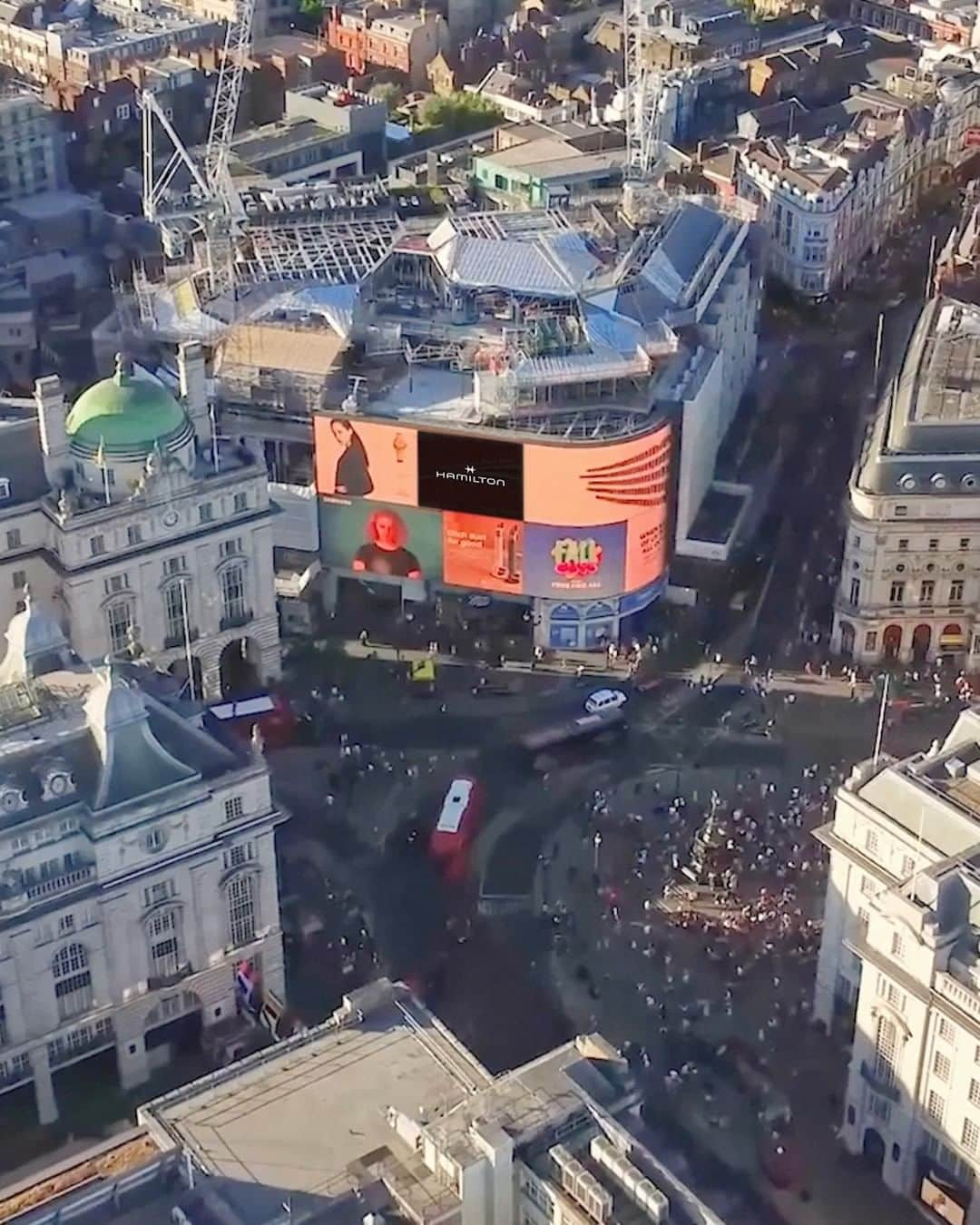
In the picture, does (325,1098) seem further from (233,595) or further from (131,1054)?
(233,595)

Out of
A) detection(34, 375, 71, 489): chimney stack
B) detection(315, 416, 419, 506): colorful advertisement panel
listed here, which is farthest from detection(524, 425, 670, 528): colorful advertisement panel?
detection(34, 375, 71, 489): chimney stack

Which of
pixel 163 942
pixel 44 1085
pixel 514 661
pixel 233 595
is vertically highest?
pixel 233 595

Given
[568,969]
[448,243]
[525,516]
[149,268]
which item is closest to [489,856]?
[568,969]

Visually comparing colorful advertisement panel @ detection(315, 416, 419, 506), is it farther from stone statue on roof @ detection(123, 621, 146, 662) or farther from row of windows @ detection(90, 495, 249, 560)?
stone statue on roof @ detection(123, 621, 146, 662)

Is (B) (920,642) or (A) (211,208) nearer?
(B) (920,642)

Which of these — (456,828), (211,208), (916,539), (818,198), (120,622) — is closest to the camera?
(456,828)

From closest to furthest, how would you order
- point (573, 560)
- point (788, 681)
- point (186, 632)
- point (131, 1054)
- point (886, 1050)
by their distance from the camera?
point (886, 1050) < point (131, 1054) < point (186, 632) < point (788, 681) < point (573, 560)

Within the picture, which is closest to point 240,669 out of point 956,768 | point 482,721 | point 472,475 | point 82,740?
point 482,721
